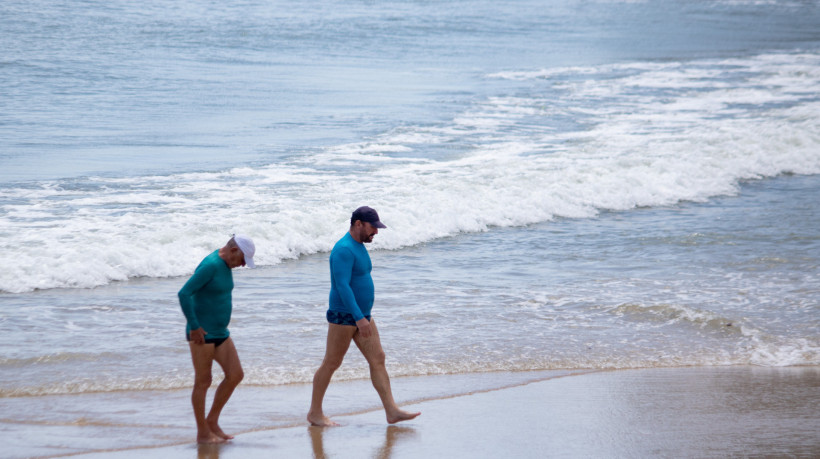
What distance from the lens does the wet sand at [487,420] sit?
5.94m

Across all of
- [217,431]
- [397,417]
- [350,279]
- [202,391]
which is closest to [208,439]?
[217,431]

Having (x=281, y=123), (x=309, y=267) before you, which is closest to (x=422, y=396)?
(x=309, y=267)

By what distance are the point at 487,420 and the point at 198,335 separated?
2.18 m

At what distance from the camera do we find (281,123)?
2359 cm

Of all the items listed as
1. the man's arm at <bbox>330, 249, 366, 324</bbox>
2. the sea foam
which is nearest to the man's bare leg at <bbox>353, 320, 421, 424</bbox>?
the man's arm at <bbox>330, 249, 366, 324</bbox>

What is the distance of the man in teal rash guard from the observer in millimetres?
5762

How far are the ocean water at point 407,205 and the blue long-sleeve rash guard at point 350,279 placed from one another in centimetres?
161

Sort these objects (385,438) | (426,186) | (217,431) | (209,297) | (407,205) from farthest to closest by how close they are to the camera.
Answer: (426,186) → (407,205) → (385,438) → (217,431) → (209,297)

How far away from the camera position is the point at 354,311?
20.3 ft

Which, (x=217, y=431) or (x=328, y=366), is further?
(x=328, y=366)

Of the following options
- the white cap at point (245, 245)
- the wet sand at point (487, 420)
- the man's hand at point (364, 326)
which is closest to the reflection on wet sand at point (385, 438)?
the wet sand at point (487, 420)

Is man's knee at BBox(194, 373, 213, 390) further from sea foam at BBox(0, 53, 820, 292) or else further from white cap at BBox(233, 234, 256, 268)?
sea foam at BBox(0, 53, 820, 292)

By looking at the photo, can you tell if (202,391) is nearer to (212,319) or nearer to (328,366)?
(212,319)

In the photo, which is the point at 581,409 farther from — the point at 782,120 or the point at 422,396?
the point at 782,120
